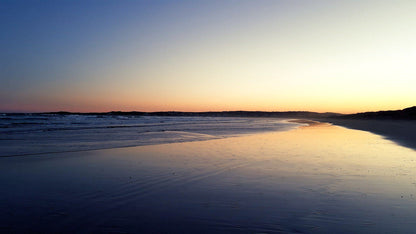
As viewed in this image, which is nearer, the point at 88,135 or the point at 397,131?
the point at 88,135

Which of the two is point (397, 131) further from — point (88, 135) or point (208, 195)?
point (88, 135)

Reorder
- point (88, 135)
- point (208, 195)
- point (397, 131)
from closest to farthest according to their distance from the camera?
point (208, 195) < point (88, 135) < point (397, 131)

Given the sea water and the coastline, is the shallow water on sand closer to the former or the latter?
the sea water

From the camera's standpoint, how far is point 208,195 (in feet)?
22.2

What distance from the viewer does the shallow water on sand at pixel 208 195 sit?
498 cm

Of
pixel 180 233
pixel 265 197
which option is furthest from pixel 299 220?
pixel 180 233

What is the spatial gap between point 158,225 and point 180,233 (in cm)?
53

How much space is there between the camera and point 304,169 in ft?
32.2

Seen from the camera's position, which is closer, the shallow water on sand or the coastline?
the shallow water on sand

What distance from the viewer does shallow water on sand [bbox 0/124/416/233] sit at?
4.98 meters

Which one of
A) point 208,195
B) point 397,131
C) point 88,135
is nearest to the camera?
point 208,195

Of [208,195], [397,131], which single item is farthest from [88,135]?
[397,131]

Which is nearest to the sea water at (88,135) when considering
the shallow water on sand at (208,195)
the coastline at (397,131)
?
the shallow water on sand at (208,195)


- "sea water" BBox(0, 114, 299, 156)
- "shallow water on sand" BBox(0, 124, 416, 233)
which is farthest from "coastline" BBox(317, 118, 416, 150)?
"sea water" BBox(0, 114, 299, 156)
